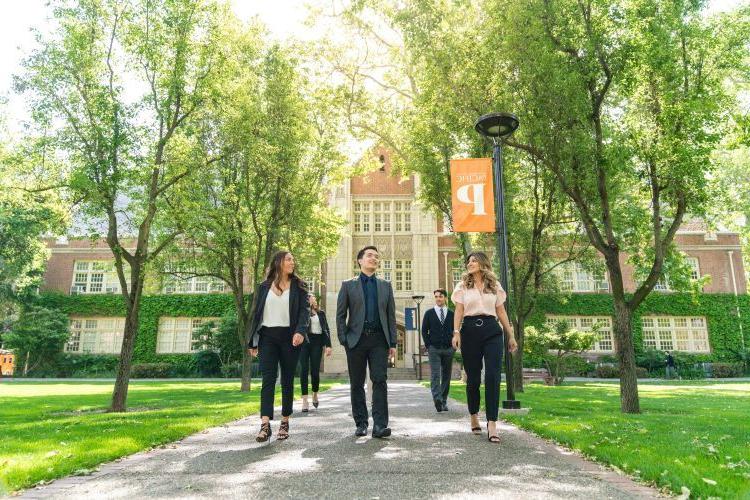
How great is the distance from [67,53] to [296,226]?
27.2 ft

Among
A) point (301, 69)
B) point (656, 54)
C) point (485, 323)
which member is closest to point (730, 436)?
point (485, 323)

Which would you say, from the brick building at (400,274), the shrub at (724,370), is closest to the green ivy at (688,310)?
the brick building at (400,274)

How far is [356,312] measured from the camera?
5.57 m

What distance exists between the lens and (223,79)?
1098 cm

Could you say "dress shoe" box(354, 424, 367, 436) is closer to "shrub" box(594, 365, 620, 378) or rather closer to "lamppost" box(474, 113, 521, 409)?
"lamppost" box(474, 113, 521, 409)

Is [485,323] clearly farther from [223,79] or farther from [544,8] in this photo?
[223,79]

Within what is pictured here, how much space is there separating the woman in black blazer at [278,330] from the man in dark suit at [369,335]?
481mm

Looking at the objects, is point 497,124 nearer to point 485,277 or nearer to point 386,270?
point 485,277

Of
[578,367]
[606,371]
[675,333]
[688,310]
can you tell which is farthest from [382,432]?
[688,310]

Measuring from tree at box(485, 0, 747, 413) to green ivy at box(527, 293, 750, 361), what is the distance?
22.4 metres

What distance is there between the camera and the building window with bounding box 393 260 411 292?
31750mm

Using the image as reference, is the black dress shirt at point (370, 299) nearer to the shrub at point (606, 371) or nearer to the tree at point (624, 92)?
the tree at point (624, 92)

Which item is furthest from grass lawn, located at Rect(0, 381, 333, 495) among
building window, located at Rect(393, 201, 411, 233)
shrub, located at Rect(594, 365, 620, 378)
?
building window, located at Rect(393, 201, 411, 233)

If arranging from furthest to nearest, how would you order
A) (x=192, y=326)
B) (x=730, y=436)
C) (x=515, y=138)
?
1. (x=192, y=326)
2. (x=515, y=138)
3. (x=730, y=436)
